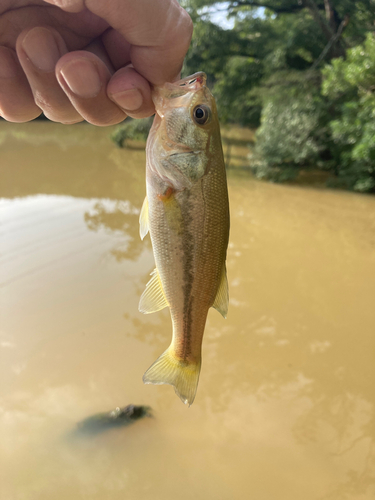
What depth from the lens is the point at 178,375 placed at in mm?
1886

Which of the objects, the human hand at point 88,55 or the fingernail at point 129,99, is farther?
the fingernail at point 129,99

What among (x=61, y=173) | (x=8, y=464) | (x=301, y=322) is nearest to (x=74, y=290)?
(x=8, y=464)

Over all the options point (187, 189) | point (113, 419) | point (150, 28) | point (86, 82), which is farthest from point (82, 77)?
point (113, 419)

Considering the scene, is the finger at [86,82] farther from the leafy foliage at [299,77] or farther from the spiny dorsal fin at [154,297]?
the leafy foliage at [299,77]

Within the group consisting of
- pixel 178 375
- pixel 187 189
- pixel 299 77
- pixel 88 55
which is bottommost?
pixel 178 375

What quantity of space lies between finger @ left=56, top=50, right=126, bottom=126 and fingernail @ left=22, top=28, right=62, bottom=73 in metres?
0.09

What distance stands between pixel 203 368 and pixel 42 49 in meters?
3.73

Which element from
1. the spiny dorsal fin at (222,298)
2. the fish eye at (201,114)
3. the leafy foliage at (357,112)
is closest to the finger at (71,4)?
the fish eye at (201,114)

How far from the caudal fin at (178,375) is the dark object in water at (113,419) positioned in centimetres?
206

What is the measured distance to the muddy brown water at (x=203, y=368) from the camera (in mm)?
3246

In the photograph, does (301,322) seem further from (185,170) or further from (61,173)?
(61,173)

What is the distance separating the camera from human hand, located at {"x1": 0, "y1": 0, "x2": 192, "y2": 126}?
1505 mm

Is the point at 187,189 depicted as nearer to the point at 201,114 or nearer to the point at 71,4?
the point at 201,114

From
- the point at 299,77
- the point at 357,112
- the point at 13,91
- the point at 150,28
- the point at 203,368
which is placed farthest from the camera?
the point at 299,77
